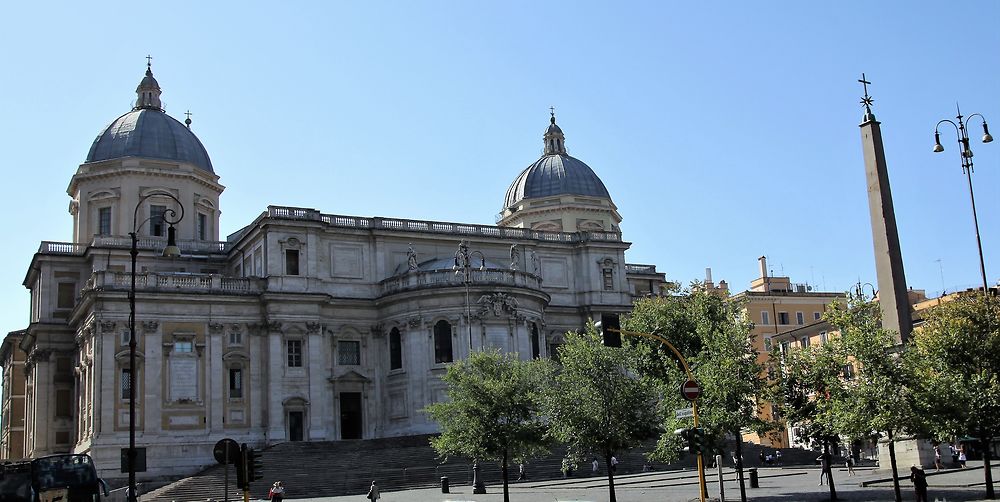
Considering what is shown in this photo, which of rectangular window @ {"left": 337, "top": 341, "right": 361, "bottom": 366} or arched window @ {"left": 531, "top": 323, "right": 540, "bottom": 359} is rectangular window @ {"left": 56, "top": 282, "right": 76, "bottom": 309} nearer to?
rectangular window @ {"left": 337, "top": 341, "right": 361, "bottom": 366}

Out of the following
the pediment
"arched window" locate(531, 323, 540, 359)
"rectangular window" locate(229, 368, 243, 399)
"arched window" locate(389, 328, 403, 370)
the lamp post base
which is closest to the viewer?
the lamp post base

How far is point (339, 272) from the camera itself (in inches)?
2608

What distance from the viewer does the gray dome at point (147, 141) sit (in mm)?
72438

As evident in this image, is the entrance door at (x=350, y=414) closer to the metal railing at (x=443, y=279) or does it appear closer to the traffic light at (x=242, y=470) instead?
the metal railing at (x=443, y=279)

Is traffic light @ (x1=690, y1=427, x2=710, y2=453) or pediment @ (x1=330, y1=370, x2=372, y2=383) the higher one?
pediment @ (x1=330, y1=370, x2=372, y2=383)

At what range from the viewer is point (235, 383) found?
62.8m

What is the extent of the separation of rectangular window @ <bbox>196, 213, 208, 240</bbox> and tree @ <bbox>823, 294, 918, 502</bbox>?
51472 millimetres

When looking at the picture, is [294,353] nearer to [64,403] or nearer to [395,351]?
[395,351]

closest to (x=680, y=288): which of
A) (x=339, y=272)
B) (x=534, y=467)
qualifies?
(x=534, y=467)

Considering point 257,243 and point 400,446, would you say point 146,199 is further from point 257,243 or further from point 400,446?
point 400,446

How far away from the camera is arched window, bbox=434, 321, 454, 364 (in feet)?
211

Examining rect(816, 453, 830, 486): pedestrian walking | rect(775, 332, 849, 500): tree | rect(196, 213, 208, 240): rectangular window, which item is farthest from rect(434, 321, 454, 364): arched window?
rect(775, 332, 849, 500): tree

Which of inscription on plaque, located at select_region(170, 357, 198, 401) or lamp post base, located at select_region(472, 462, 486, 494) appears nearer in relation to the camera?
lamp post base, located at select_region(472, 462, 486, 494)

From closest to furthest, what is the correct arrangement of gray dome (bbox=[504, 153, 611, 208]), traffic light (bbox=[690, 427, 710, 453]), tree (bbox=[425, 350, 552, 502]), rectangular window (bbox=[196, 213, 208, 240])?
traffic light (bbox=[690, 427, 710, 453]) → tree (bbox=[425, 350, 552, 502]) → rectangular window (bbox=[196, 213, 208, 240]) → gray dome (bbox=[504, 153, 611, 208])
